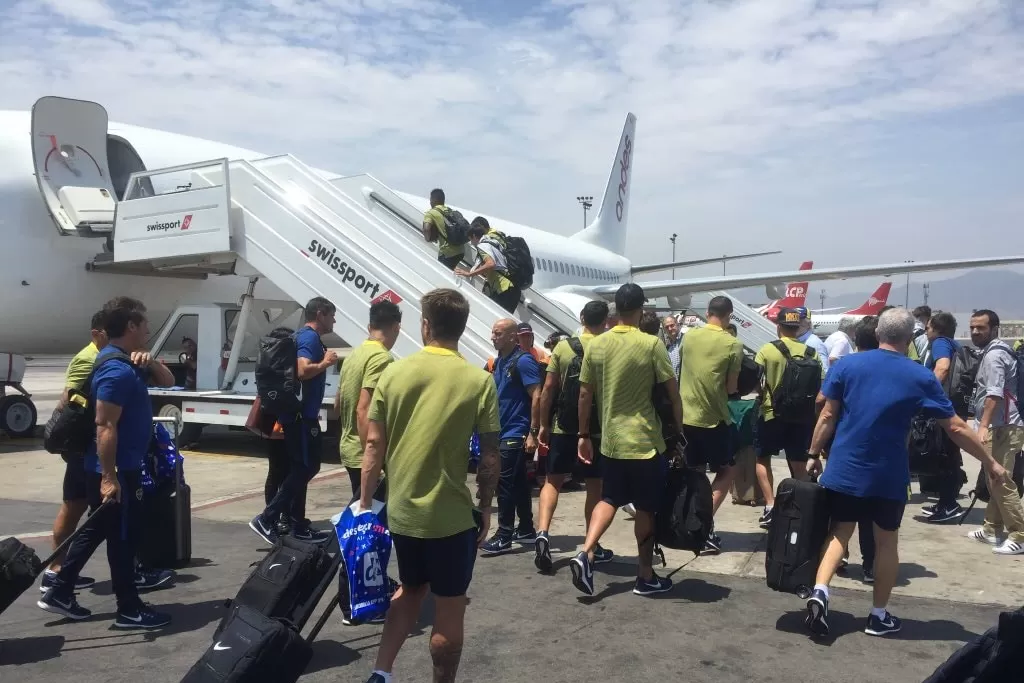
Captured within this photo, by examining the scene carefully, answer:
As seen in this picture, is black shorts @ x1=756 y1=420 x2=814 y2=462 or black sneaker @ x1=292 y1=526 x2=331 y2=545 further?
black shorts @ x1=756 y1=420 x2=814 y2=462

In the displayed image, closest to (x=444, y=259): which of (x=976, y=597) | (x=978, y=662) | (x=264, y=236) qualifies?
(x=264, y=236)

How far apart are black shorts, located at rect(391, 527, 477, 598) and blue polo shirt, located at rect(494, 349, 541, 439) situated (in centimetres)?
269

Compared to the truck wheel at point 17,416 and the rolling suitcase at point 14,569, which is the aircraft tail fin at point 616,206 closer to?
the truck wheel at point 17,416

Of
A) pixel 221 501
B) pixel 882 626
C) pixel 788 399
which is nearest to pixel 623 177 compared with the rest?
pixel 221 501

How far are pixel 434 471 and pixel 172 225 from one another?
746cm

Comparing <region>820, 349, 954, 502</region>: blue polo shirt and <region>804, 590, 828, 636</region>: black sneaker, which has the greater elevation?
<region>820, 349, 954, 502</region>: blue polo shirt

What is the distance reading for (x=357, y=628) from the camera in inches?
169

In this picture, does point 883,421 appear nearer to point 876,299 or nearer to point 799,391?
point 799,391

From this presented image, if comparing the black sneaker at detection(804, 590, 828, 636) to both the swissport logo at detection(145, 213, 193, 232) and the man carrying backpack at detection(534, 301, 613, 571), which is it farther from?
the swissport logo at detection(145, 213, 193, 232)

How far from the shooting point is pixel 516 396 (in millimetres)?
5816

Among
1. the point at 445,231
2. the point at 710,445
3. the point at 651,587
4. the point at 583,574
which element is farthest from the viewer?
the point at 445,231

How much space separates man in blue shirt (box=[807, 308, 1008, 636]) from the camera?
4.07m

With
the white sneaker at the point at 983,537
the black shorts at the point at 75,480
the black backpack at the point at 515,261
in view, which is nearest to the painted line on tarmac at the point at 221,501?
the black shorts at the point at 75,480

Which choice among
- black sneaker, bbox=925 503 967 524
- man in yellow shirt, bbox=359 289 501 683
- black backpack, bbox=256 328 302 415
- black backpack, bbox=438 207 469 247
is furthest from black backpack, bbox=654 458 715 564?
black backpack, bbox=438 207 469 247
